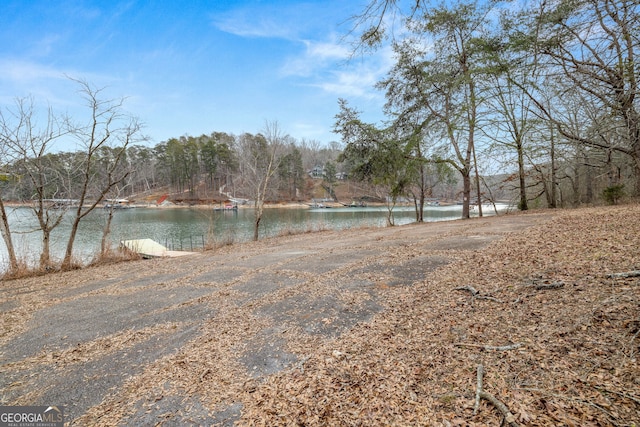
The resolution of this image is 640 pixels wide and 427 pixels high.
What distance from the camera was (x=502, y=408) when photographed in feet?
5.12

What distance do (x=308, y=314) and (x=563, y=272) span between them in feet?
9.85

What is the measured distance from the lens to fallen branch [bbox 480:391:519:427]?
1.48m

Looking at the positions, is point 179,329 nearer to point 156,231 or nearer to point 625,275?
point 625,275

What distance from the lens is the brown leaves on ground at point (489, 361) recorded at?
5.22 ft

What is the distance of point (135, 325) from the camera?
3.42 meters

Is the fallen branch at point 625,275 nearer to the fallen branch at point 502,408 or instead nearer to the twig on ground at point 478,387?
the twig on ground at point 478,387

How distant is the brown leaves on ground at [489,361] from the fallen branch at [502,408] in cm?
4

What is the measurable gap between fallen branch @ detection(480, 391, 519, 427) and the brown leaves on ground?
0.12ft

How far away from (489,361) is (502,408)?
50 centimetres

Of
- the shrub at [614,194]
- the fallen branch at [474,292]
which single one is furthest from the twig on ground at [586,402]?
the shrub at [614,194]

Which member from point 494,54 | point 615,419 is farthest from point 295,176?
point 615,419

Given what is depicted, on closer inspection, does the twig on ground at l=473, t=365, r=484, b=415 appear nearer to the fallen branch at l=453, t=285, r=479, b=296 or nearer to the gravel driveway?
the gravel driveway

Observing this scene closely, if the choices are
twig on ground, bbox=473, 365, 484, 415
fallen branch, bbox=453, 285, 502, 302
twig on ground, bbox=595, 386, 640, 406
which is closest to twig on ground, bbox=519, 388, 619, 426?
twig on ground, bbox=595, 386, 640, 406

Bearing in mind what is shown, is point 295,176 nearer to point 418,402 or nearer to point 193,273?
point 193,273
